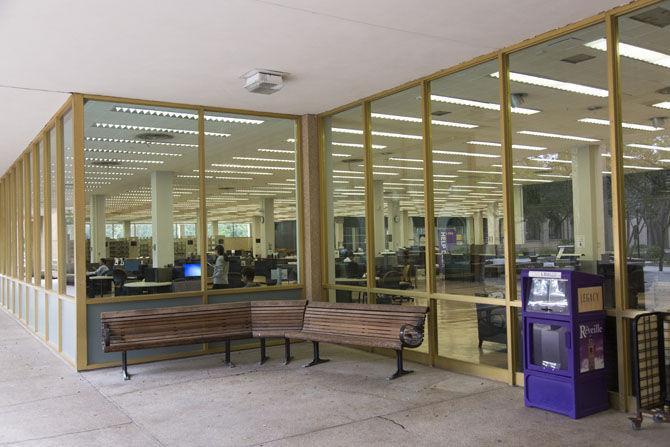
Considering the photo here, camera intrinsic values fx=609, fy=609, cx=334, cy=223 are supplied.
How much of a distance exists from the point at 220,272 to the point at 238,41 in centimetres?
358

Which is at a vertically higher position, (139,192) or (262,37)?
(262,37)

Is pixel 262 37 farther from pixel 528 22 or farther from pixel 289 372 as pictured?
pixel 289 372

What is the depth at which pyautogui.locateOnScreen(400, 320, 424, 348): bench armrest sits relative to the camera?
19.8 feet

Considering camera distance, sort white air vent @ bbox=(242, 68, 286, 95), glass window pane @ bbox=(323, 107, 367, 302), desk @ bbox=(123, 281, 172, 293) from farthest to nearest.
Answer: glass window pane @ bbox=(323, 107, 367, 302) → desk @ bbox=(123, 281, 172, 293) → white air vent @ bbox=(242, 68, 286, 95)

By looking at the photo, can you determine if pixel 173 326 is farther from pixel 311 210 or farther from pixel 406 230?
pixel 406 230

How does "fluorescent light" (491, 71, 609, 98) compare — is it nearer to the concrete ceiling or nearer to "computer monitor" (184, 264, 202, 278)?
the concrete ceiling

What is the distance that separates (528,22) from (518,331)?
9.05 ft

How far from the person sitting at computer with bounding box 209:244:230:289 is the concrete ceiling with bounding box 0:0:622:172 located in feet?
7.14

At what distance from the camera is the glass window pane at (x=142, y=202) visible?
289 inches

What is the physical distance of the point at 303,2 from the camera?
451 centimetres

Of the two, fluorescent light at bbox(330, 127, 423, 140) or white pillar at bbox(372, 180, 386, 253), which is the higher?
fluorescent light at bbox(330, 127, 423, 140)

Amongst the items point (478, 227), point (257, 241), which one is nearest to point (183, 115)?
point (257, 241)

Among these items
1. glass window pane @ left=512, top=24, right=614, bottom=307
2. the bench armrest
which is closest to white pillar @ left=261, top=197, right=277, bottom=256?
the bench armrest

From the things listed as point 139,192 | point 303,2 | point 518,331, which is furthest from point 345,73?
point 139,192
